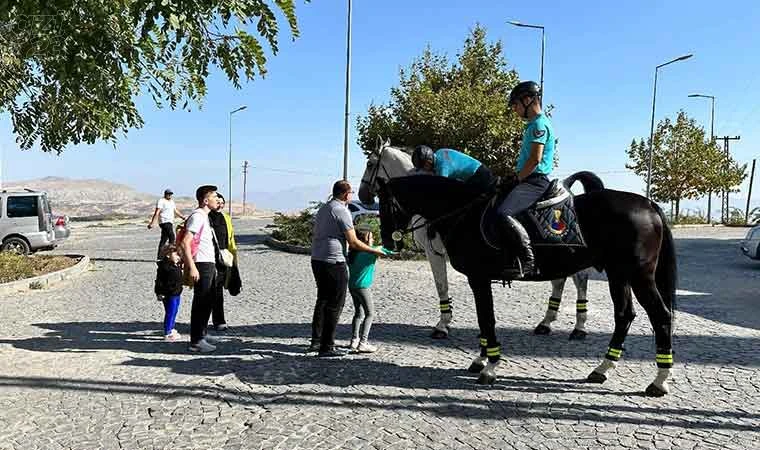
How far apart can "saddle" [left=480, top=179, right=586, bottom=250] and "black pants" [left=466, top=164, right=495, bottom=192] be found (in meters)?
0.38

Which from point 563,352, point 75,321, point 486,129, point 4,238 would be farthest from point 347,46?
point 563,352

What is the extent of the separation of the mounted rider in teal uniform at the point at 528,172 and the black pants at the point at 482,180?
0.39 m

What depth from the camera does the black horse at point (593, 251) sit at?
5219 millimetres

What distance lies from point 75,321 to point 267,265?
7.15 metres

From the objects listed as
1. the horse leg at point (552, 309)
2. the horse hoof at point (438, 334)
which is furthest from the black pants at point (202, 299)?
the horse leg at point (552, 309)

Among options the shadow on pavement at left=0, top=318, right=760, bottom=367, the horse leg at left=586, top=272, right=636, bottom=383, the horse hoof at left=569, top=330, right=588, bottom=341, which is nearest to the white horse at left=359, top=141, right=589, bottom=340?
the horse hoof at left=569, top=330, right=588, bottom=341

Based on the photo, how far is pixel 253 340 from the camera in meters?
7.18

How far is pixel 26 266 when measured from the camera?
500 inches

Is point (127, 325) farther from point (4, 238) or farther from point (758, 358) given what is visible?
point (4, 238)

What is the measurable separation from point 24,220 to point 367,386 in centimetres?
1563

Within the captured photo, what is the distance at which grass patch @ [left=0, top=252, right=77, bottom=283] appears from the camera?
38.9 ft

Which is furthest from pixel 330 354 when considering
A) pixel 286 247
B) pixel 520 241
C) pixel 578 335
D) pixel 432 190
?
pixel 286 247

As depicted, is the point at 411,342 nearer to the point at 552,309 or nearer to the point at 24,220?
the point at 552,309

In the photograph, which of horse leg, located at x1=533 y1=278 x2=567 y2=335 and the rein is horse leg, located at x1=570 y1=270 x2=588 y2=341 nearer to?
horse leg, located at x1=533 y1=278 x2=567 y2=335
